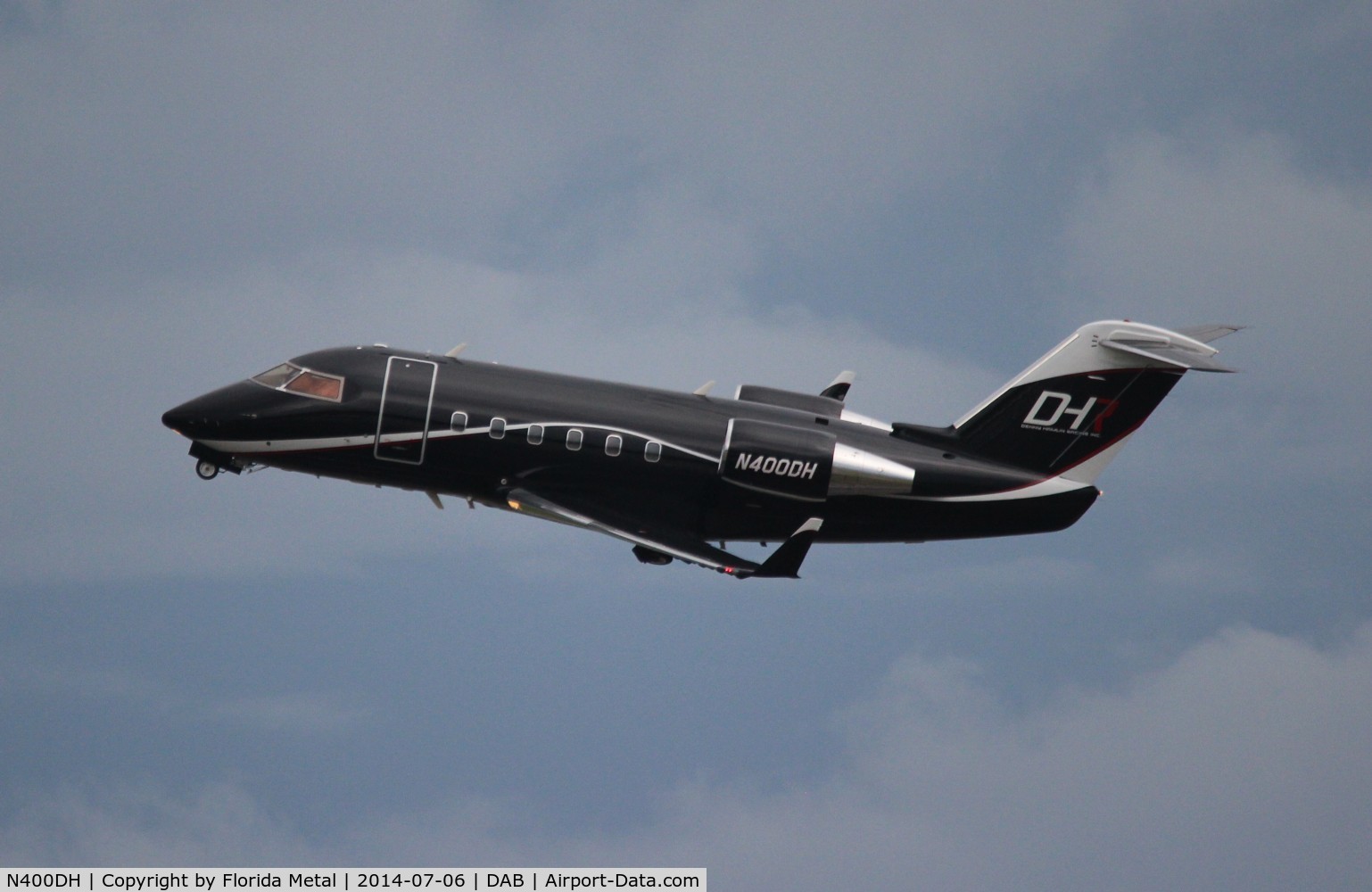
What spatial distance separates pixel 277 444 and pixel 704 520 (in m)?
10.5

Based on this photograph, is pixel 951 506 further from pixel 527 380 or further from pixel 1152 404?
pixel 527 380

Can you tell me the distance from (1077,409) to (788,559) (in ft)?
31.5

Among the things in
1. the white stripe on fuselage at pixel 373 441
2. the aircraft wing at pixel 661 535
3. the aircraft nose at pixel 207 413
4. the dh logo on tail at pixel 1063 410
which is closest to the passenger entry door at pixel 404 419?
the white stripe on fuselage at pixel 373 441

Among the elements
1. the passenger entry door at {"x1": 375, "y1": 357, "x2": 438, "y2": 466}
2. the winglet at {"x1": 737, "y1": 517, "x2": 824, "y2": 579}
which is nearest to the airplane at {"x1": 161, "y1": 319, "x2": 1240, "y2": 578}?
the passenger entry door at {"x1": 375, "y1": 357, "x2": 438, "y2": 466}

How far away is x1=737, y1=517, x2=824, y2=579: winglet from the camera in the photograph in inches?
1342

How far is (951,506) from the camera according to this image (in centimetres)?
3834

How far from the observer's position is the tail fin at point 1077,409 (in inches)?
1535

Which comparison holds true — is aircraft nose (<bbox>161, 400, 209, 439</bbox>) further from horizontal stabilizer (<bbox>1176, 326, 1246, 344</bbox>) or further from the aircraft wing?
horizontal stabilizer (<bbox>1176, 326, 1246, 344</bbox>)

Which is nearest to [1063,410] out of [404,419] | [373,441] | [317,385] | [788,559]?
[788,559]

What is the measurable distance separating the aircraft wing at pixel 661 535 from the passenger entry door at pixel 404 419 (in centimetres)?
250

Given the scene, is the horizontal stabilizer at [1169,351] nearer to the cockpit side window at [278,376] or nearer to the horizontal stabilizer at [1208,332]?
the horizontal stabilizer at [1208,332]

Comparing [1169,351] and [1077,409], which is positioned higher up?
[1169,351]

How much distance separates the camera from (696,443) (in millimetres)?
36875

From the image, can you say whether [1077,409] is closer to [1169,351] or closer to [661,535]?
[1169,351]
